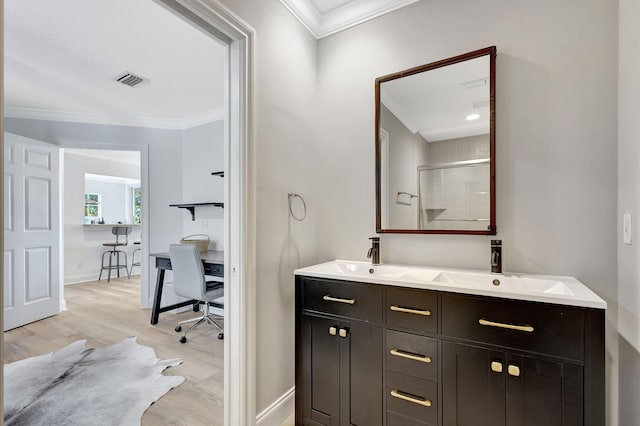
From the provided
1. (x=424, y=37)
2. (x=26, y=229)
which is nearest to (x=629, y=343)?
(x=424, y=37)

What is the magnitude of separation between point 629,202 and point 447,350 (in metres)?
1.01

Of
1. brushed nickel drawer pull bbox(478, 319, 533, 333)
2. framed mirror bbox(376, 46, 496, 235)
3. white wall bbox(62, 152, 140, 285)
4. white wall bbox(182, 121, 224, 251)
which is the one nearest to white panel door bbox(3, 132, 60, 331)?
white wall bbox(182, 121, 224, 251)

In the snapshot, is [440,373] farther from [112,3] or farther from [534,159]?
[112,3]

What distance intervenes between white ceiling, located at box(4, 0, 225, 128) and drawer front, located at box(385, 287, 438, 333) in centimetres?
212

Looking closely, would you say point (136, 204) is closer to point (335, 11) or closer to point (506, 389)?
point (335, 11)

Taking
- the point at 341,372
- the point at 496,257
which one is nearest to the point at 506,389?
the point at 496,257

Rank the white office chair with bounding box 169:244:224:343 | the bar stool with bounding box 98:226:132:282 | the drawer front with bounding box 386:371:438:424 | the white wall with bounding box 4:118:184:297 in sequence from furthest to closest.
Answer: the bar stool with bounding box 98:226:132:282, the white wall with bounding box 4:118:184:297, the white office chair with bounding box 169:244:224:343, the drawer front with bounding box 386:371:438:424

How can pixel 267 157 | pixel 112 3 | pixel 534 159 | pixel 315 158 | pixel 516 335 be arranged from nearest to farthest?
pixel 516 335 < pixel 534 159 < pixel 267 157 < pixel 112 3 < pixel 315 158

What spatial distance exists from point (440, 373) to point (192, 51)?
284 centimetres

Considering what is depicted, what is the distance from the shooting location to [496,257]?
161 cm

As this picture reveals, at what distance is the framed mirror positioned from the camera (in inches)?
68.9

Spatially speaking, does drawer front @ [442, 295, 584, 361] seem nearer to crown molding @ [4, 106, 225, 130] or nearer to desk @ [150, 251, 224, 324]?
desk @ [150, 251, 224, 324]

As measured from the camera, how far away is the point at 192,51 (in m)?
2.52

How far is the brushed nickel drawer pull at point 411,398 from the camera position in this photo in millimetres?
1395
